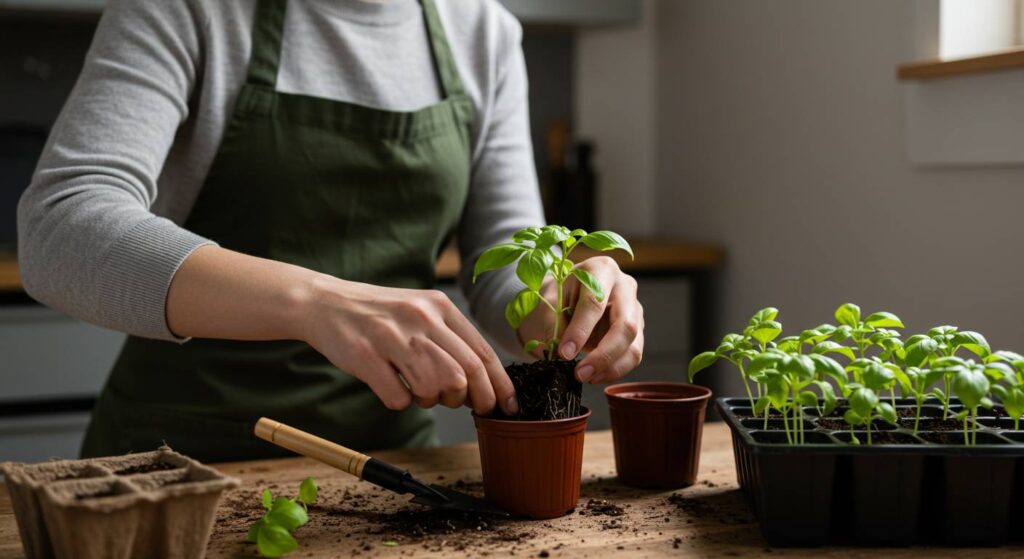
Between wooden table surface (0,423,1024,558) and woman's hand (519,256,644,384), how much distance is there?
126 mm

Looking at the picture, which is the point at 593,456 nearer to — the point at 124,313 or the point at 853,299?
the point at 124,313

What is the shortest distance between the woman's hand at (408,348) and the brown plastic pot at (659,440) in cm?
16

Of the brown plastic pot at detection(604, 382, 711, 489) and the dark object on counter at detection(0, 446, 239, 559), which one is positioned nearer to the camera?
the dark object on counter at detection(0, 446, 239, 559)

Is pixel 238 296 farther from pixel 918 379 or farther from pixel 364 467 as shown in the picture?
pixel 918 379

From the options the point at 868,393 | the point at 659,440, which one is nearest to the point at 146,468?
the point at 659,440

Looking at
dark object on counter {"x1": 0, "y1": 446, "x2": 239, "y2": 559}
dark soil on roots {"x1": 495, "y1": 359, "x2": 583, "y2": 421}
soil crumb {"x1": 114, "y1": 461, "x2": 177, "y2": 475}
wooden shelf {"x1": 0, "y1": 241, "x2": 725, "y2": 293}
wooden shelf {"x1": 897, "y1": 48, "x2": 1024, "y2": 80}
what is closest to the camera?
dark object on counter {"x1": 0, "y1": 446, "x2": 239, "y2": 559}

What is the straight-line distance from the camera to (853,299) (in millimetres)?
1872

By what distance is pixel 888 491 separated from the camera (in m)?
0.84

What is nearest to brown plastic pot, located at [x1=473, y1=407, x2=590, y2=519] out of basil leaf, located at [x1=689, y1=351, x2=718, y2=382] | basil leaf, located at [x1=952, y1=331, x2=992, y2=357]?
basil leaf, located at [x1=689, y1=351, x2=718, y2=382]

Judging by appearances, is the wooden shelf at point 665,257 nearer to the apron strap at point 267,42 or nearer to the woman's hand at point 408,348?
the apron strap at point 267,42

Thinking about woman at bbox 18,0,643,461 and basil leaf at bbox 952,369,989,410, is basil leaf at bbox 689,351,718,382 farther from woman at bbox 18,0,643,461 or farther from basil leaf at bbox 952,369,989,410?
basil leaf at bbox 952,369,989,410

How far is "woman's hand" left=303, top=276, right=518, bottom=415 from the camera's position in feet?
2.97

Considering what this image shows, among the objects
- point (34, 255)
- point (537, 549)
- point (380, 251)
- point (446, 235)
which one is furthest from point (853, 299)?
point (34, 255)

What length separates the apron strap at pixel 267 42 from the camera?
4.22 ft
